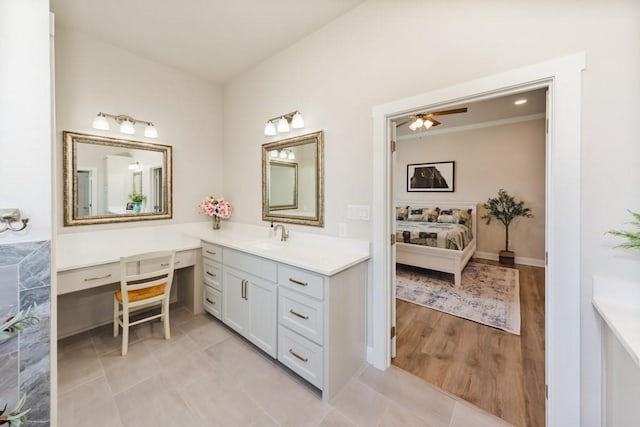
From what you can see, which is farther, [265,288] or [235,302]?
[235,302]

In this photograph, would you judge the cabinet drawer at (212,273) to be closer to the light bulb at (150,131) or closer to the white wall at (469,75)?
the white wall at (469,75)

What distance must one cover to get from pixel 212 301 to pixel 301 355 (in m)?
1.32

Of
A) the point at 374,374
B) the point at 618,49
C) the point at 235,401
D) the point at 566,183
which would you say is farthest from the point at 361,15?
the point at 235,401

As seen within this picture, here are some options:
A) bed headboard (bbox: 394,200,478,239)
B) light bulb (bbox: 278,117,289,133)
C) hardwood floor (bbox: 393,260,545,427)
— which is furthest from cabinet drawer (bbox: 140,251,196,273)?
bed headboard (bbox: 394,200,478,239)

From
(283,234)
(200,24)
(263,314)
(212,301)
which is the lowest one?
(212,301)

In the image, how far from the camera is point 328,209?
88.4 inches

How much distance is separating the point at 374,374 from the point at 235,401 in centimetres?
102

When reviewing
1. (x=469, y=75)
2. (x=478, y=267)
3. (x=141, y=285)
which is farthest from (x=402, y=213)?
(x=141, y=285)

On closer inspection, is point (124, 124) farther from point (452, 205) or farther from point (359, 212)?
point (452, 205)

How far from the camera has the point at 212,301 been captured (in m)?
2.62

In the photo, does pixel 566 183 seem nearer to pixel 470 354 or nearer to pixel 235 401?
pixel 470 354

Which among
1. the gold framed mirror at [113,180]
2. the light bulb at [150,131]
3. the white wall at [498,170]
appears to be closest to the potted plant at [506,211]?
the white wall at [498,170]

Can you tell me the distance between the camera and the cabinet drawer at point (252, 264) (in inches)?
77.4

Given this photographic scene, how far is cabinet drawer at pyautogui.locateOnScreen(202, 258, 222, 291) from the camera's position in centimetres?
251
